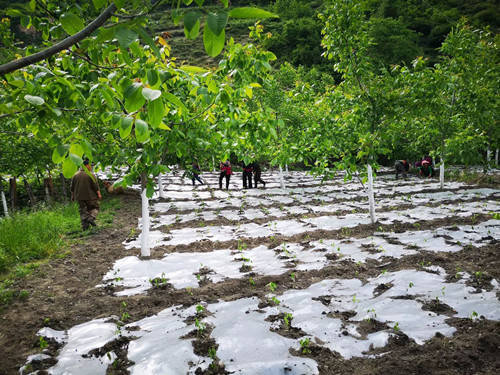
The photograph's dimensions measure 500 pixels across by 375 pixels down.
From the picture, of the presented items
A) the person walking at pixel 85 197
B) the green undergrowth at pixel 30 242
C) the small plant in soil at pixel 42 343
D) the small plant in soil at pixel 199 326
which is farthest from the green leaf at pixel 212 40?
the person walking at pixel 85 197

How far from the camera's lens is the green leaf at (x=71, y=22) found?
117 cm

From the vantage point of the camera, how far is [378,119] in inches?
269

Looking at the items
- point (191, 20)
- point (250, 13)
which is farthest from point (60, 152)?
point (250, 13)

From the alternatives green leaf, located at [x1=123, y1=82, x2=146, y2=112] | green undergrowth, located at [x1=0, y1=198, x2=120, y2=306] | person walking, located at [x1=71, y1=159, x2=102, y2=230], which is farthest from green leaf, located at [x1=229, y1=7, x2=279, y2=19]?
person walking, located at [x1=71, y1=159, x2=102, y2=230]

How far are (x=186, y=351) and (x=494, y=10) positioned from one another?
2614 inches

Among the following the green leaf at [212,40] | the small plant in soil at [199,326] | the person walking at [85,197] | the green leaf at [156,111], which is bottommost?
the small plant in soil at [199,326]

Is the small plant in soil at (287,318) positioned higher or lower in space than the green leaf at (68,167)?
lower

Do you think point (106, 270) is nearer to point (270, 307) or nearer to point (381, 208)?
point (270, 307)

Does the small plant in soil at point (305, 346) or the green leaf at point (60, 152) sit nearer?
the green leaf at point (60, 152)

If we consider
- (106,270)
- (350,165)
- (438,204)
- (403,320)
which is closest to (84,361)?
(106,270)

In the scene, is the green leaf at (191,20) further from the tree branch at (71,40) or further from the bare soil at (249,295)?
the bare soil at (249,295)

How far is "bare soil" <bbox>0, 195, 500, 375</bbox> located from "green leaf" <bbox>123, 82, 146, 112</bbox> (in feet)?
8.02

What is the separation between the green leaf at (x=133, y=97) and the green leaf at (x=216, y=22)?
1.28 feet

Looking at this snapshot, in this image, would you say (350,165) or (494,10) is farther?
(494,10)
